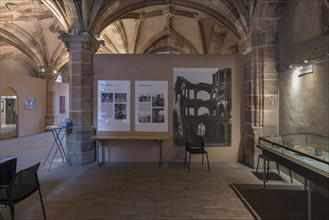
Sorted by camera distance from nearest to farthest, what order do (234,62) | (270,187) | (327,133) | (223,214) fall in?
(223,214) < (327,133) < (270,187) < (234,62)

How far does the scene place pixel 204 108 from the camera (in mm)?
5465

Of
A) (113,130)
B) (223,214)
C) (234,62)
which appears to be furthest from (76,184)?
(234,62)

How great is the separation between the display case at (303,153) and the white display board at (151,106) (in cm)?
229

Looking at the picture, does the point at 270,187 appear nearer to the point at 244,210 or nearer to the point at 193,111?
the point at 244,210

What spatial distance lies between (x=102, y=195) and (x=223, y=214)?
1.80m

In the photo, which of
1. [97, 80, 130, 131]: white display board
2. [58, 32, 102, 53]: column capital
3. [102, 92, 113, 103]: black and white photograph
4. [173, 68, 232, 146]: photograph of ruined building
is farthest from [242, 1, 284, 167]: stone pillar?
[58, 32, 102, 53]: column capital

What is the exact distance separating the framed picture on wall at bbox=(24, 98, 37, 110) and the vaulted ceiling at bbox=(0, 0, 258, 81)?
1.83 meters

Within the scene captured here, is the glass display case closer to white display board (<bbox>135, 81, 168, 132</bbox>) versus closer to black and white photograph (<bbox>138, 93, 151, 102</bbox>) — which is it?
white display board (<bbox>135, 81, 168, 132</bbox>)

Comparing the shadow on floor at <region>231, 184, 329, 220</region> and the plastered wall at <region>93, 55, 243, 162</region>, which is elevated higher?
the plastered wall at <region>93, 55, 243, 162</region>

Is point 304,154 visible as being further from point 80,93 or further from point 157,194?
point 80,93

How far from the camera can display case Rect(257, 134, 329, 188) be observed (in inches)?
93.4

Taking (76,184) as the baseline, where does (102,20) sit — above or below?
above

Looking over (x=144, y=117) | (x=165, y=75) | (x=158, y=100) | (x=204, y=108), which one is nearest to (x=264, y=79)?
(x=204, y=108)

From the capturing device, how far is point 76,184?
403cm
